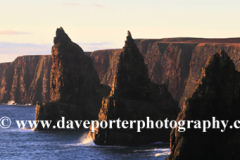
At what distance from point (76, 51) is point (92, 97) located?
17020 millimetres

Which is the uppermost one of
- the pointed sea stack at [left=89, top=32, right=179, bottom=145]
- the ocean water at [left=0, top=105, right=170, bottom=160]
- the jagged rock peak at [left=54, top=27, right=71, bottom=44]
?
the jagged rock peak at [left=54, top=27, right=71, bottom=44]

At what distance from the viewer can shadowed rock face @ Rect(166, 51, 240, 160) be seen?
226ft

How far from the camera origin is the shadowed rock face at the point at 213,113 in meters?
68.9

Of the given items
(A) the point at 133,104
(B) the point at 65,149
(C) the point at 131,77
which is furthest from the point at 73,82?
(B) the point at 65,149

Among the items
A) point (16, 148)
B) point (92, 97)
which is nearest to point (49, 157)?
point (16, 148)

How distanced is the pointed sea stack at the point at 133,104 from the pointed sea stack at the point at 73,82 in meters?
51.0

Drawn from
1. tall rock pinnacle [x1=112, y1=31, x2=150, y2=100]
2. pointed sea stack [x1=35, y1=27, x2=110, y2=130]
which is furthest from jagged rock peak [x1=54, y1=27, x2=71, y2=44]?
tall rock pinnacle [x1=112, y1=31, x2=150, y2=100]

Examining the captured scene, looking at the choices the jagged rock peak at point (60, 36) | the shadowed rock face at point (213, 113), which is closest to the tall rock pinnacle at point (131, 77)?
the shadowed rock face at point (213, 113)

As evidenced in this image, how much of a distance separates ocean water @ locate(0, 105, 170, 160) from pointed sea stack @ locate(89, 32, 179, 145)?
2.62 m

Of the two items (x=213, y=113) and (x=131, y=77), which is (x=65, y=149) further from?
(x=213, y=113)

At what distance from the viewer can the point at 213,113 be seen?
71938 millimetres

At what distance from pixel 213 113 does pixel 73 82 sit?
11155 centimetres

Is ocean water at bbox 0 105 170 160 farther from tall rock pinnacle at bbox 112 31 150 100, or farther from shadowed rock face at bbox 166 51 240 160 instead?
shadowed rock face at bbox 166 51 240 160

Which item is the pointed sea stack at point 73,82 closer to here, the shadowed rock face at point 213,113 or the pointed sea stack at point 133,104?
the pointed sea stack at point 133,104
